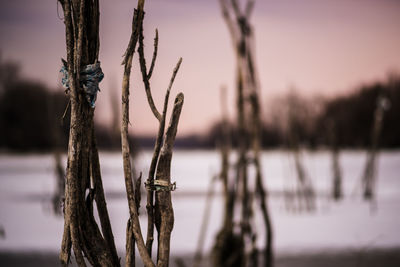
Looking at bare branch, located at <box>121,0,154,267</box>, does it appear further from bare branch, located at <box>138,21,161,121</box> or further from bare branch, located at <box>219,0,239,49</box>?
bare branch, located at <box>219,0,239,49</box>

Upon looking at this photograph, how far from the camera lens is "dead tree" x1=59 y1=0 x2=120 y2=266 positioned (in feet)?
1.87

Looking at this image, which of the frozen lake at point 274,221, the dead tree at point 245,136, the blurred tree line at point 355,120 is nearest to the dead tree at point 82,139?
the dead tree at point 245,136

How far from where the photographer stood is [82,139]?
A: 0.58 m

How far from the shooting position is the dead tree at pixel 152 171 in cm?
58

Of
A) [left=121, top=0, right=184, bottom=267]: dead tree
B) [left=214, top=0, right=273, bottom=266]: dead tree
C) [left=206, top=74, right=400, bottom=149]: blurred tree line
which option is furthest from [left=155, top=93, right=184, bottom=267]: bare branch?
[left=206, top=74, right=400, bottom=149]: blurred tree line

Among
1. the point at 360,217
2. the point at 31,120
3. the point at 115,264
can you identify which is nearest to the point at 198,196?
the point at 360,217

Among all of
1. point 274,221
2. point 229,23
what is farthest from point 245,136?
point 274,221

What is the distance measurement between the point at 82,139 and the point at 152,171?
0.12 metres

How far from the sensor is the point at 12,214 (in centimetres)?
506

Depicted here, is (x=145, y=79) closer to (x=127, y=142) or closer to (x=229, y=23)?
(x=127, y=142)

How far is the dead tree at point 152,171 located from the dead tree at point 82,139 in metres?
0.05

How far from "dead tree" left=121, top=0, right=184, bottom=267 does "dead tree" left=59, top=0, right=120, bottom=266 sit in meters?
0.05

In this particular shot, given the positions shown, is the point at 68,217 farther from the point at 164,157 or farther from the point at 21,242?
the point at 21,242

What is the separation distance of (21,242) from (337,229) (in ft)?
11.3
